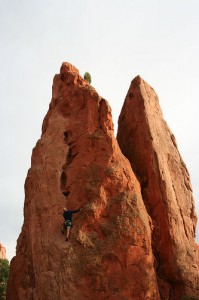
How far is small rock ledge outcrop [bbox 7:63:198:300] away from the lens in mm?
23625

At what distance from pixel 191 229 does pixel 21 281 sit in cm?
1156

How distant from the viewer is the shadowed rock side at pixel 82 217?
2339 cm

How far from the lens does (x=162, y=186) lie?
2855cm

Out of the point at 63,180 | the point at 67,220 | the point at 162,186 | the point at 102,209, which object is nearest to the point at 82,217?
the point at 67,220

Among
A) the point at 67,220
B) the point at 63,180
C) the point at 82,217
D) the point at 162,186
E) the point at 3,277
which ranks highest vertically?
the point at 63,180

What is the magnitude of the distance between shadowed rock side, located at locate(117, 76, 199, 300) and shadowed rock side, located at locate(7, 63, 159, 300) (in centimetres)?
165

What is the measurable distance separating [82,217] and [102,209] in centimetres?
129

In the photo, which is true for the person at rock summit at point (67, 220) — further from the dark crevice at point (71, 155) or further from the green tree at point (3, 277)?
the green tree at point (3, 277)

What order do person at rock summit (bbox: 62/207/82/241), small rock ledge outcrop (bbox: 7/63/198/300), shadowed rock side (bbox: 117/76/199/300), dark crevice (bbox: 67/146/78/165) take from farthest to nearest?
dark crevice (bbox: 67/146/78/165)
shadowed rock side (bbox: 117/76/199/300)
person at rock summit (bbox: 62/207/82/241)
small rock ledge outcrop (bbox: 7/63/198/300)

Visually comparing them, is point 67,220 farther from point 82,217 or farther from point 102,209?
point 102,209

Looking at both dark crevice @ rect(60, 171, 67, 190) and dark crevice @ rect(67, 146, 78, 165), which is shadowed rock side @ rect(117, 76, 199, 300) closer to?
dark crevice @ rect(67, 146, 78, 165)

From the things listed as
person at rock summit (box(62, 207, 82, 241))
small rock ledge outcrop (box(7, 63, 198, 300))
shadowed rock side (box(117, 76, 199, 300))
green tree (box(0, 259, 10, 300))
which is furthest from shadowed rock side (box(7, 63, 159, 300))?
green tree (box(0, 259, 10, 300))

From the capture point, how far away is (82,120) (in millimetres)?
29547

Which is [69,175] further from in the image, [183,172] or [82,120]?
[183,172]
